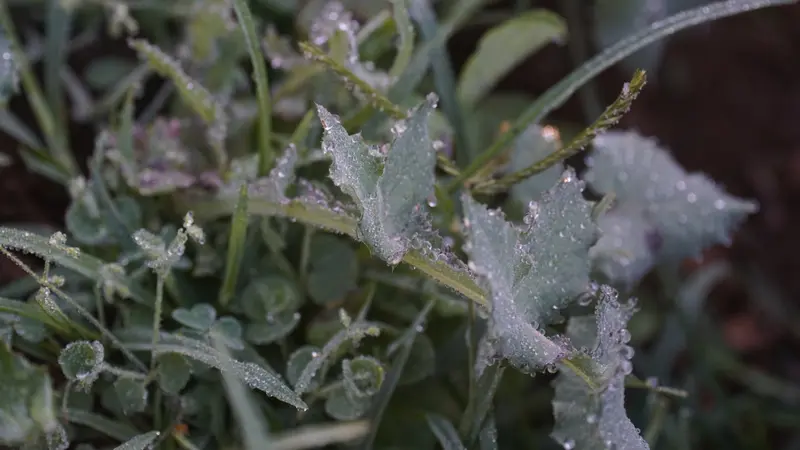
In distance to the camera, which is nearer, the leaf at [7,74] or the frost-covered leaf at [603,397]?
the frost-covered leaf at [603,397]

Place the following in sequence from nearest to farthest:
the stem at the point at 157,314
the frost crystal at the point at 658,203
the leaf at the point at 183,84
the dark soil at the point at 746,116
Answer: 1. the stem at the point at 157,314
2. the leaf at the point at 183,84
3. the frost crystal at the point at 658,203
4. the dark soil at the point at 746,116

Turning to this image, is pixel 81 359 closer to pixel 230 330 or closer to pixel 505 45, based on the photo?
pixel 230 330

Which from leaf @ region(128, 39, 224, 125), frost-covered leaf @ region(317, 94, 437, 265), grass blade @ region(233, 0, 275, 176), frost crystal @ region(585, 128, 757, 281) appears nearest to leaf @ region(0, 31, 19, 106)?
leaf @ region(128, 39, 224, 125)

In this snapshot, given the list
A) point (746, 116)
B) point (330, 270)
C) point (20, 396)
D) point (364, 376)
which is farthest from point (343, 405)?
point (746, 116)

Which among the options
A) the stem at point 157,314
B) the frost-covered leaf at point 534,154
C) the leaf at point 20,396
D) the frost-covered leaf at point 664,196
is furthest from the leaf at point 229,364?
the frost-covered leaf at point 664,196

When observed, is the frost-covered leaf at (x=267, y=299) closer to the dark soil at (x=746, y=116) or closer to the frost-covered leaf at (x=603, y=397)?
the frost-covered leaf at (x=603, y=397)

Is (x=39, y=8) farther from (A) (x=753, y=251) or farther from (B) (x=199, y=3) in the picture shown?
(A) (x=753, y=251)
